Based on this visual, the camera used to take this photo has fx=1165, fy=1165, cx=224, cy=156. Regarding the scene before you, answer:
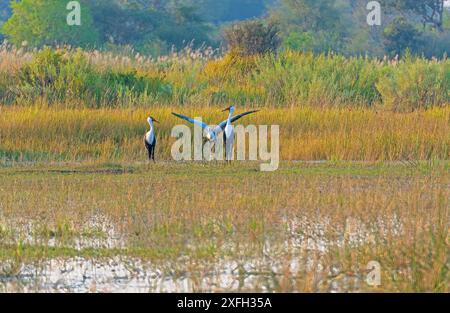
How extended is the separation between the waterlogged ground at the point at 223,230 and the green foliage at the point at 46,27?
29.8 meters

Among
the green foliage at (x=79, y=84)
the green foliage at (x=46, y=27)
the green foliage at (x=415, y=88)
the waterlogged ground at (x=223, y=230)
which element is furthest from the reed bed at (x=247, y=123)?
the green foliage at (x=46, y=27)

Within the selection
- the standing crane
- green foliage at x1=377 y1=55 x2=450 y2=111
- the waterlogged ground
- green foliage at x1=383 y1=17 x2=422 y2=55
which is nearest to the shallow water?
the waterlogged ground

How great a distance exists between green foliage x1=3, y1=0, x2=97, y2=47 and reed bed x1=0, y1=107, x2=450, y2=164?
25874 millimetres

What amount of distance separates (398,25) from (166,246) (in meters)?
37.5

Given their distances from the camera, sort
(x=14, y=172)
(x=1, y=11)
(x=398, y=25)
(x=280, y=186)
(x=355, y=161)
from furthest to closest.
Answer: (x=1, y=11)
(x=398, y=25)
(x=355, y=161)
(x=14, y=172)
(x=280, y=186)

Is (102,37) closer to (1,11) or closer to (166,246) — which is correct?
(1,11)

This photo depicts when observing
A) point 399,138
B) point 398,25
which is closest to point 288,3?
point 398,25

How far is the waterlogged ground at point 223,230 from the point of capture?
289 inches

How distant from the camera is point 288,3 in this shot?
54.3 m

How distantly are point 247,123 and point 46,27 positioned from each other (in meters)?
27.9

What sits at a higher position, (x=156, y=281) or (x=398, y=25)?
(x=156, y=281)

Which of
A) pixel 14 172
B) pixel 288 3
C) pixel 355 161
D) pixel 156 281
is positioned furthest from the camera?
pixel 288 3

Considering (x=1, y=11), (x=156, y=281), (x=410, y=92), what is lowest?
(x=1, y=11)

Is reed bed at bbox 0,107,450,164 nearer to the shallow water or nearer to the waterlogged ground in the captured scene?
the waterlogged ground
